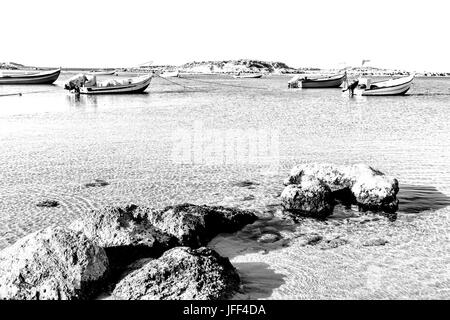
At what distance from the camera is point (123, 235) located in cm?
766

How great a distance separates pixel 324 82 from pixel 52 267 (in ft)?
224

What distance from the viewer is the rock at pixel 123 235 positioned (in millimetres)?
7535

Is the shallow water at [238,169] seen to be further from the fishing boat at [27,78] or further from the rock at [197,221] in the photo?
the fishing boat at [27,78]

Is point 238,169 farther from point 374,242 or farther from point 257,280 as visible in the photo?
point 257,280

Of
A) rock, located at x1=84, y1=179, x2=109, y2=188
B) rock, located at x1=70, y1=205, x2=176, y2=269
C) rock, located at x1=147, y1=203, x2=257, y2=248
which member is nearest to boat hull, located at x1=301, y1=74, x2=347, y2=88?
rock, located at x1=84, y1=179, x2=109, y2=188

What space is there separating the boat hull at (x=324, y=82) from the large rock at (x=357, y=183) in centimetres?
5980

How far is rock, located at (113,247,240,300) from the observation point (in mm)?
6117

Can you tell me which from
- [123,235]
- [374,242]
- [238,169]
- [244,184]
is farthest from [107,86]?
[374,242]

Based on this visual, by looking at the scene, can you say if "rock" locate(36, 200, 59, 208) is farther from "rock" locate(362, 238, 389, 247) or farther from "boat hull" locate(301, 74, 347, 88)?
"boat hull" locate(301, 74, 347, 88)

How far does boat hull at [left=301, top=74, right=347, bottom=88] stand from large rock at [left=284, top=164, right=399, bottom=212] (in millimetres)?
59798

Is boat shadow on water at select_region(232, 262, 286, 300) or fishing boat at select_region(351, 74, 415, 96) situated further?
fishing boat at select_region(351, 74, 415, 96)

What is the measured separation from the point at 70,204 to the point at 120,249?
3946 mm

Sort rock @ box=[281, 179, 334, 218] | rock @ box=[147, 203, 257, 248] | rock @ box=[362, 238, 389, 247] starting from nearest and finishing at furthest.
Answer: rock @ box=[147, 203, 257, 248]
rock @ box=[362, 238, 389, 247]
rock @ box=[281, 179, 334, 218]
